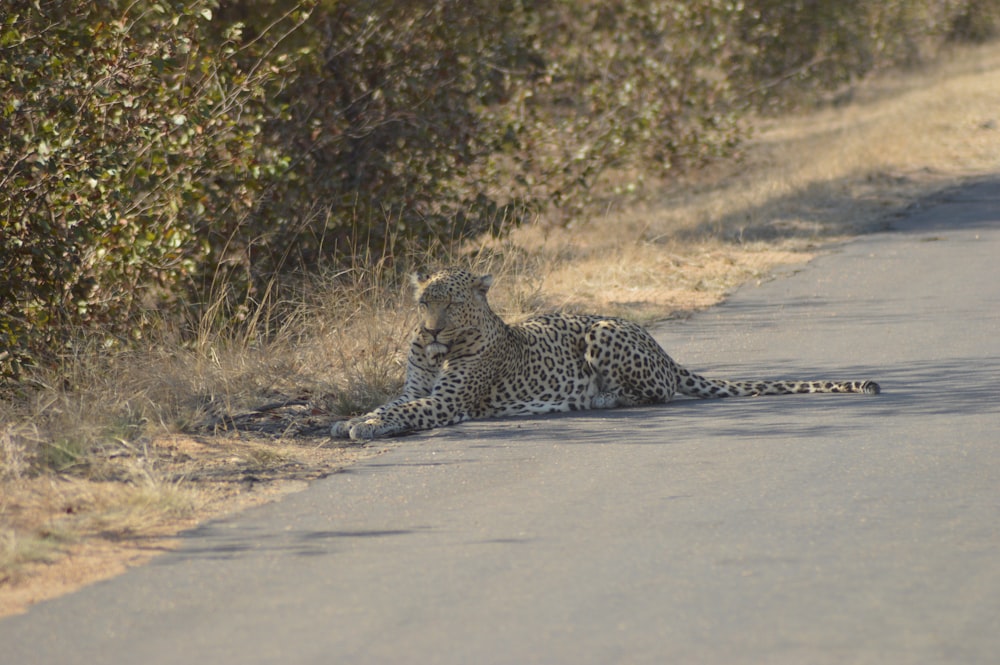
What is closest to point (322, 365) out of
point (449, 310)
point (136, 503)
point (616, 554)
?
point (449, 310)

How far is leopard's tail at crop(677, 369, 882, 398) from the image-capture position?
10.0 m

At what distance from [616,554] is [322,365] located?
17.5 ft

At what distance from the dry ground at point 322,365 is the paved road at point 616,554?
38 centimetres

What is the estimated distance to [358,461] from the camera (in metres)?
8.38

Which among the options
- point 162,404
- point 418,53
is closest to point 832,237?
point 418,53

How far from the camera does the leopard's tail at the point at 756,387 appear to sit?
395 inches

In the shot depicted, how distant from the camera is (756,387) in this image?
10.2 metres

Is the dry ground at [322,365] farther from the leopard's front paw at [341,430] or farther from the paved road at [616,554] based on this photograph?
the paved road at [616,554]

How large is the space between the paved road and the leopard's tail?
0.37 ft

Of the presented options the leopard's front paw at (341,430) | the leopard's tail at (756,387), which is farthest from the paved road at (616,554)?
the leopard's front paw at (341,430)

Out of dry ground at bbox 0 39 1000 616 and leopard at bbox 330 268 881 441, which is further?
leopard at bbox 330 268 881 441

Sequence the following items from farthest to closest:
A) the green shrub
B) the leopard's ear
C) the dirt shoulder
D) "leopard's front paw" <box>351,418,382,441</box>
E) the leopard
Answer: the green shrub → the leopard's ear → the leopard → "leopard's front paw" <box>351,418,382,441</box> → the dirt shoulder

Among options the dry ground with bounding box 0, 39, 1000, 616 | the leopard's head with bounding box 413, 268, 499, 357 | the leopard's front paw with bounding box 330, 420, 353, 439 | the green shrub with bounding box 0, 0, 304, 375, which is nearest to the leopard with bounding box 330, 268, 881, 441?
the leopard's head with bounding box 413, 268, 499, 357

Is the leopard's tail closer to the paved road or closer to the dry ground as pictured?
the paved road
